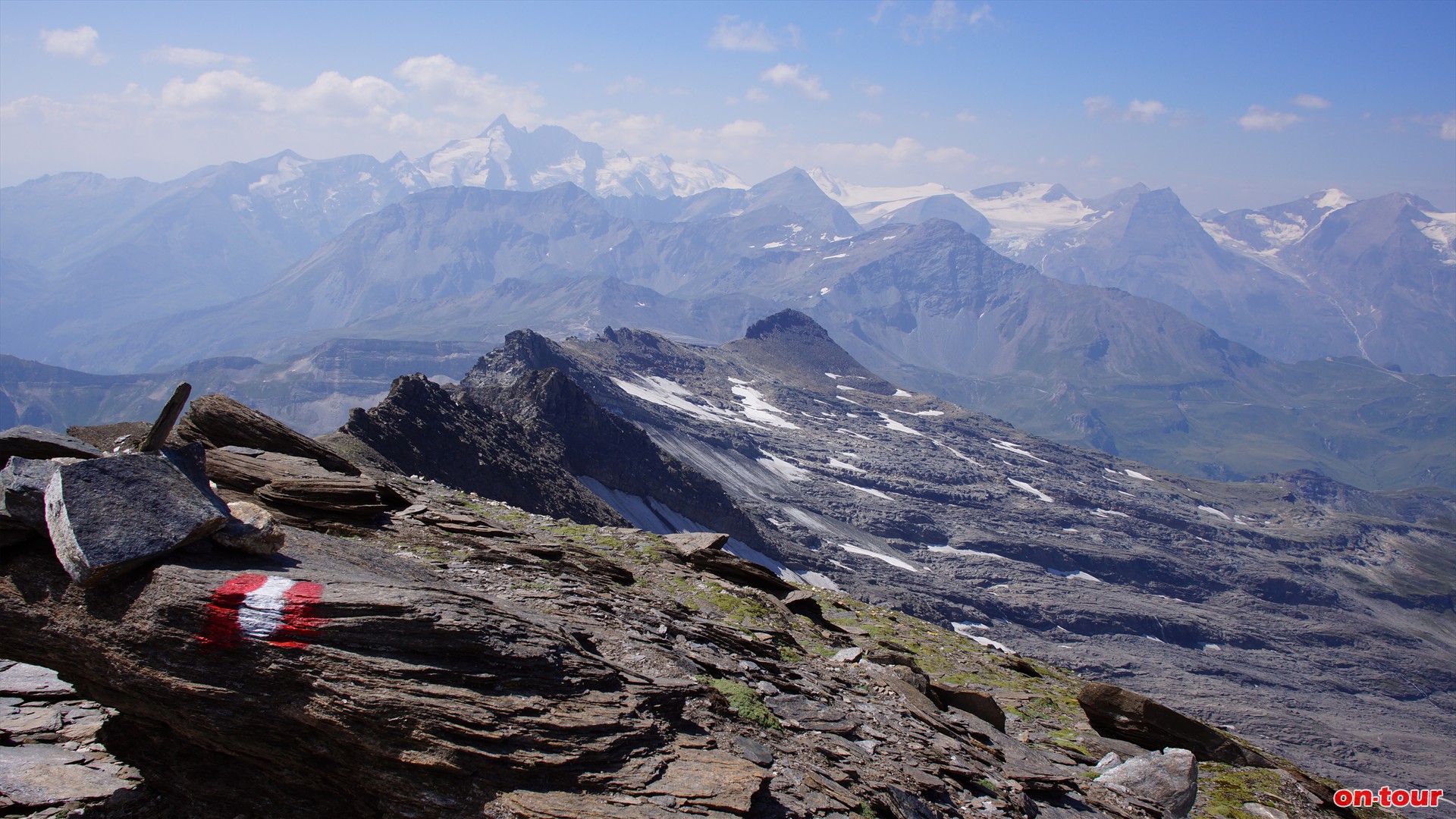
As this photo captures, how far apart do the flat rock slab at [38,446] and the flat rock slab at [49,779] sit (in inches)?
160

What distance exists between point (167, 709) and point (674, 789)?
6.13 m

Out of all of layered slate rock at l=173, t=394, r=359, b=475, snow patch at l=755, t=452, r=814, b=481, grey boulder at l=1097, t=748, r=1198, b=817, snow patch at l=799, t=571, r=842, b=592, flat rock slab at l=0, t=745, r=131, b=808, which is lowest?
snow patch at l=799, t=571, r=842, b=592

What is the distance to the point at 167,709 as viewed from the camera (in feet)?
29.5

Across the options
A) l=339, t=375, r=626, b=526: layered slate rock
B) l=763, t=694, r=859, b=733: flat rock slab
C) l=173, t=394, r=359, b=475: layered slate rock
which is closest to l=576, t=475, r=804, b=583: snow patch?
l=339, t=375, r=626, b=526: layered slate rock

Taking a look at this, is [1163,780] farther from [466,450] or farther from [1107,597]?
[1107,597]

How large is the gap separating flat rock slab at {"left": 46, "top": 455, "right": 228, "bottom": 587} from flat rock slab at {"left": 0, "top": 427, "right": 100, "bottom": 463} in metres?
2.57

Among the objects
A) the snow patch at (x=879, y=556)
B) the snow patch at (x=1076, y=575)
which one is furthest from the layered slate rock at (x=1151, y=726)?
the snow patch at (x=1076, y=575)

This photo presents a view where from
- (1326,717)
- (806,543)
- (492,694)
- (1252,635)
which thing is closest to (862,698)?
(492,694)

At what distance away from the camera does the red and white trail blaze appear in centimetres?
875

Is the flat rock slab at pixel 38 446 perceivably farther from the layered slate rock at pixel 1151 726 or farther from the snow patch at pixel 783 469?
the snow patch at pixel 783 469

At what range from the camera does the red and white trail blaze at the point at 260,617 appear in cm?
875

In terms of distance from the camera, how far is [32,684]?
1137cm

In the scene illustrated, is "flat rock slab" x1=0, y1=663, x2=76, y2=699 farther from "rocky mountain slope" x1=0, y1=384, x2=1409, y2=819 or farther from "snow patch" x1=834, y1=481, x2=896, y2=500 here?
"snow patch" x1=834, y1=481, x2=896, y2=500

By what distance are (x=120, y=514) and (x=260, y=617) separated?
231cm
